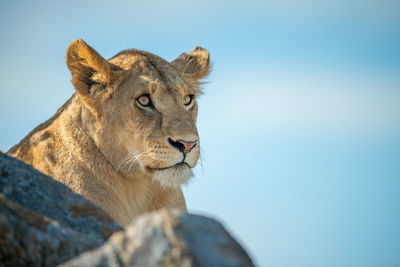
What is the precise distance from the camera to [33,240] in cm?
315

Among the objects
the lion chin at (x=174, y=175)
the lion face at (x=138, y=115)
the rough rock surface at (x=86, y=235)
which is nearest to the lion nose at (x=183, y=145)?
the lion face at (x=138, y=115)

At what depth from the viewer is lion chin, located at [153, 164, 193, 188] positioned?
6.77m

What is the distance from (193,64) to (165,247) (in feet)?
21.4

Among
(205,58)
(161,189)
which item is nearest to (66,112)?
(161,189)

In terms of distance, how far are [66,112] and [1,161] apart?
3377 mm

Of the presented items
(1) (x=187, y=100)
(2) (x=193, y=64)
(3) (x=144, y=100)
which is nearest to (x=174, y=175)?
(3) (x=144, y=100)

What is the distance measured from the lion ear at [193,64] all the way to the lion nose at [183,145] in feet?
6.46

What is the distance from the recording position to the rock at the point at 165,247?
8.21ft

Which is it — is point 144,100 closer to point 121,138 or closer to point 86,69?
point 121,138

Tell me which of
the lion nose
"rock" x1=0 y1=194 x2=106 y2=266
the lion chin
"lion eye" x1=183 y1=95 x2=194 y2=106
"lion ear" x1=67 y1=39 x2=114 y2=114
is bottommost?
the lion chin

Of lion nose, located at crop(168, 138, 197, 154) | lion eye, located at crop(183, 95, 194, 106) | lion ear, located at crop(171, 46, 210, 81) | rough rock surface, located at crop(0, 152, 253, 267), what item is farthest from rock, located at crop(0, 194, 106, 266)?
lion ear, located at crop(171, 46, 210, 81)

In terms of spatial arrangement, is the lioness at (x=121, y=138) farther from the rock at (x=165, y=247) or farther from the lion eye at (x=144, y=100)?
the rock at (x=165, y=247)

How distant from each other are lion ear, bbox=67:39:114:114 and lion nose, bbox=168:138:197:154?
3.95ft

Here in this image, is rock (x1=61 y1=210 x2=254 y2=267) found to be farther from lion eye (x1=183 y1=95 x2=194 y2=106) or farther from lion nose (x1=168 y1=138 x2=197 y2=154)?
lion eye (x1=183 y1=95 x2=194 y2=106)
